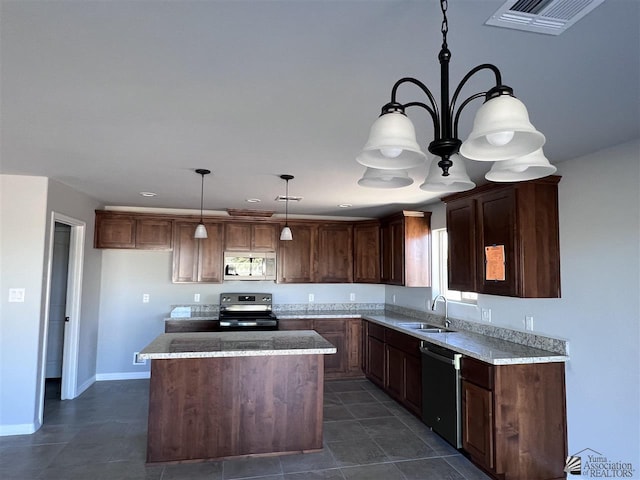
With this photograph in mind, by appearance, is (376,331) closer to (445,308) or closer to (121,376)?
(445,308)

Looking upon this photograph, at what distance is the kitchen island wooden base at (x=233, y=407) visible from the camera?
10.1 ft

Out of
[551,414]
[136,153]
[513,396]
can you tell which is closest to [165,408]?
[136,153]

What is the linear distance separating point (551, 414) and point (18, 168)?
4669 mm

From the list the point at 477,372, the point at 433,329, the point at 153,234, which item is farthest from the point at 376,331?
the point at 153,234

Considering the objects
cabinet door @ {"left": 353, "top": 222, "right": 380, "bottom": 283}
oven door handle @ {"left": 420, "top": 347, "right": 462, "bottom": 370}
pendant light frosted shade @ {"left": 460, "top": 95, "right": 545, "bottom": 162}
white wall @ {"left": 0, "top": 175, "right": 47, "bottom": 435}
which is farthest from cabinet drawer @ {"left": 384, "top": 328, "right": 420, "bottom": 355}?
white wall @ {"left": 0, "top": 175, "right": 47, "bottom": 435}

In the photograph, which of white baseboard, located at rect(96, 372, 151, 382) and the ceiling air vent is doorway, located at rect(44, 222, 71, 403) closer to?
white baseboard, located at rect(96, 372, 151, 382)

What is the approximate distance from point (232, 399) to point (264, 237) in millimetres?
2803

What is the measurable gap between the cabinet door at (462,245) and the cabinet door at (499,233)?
0.10 meters

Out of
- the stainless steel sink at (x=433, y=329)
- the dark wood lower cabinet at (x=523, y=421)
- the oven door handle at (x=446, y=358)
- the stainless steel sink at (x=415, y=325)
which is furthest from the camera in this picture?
the stainless steel sink at (x=415, y=325)

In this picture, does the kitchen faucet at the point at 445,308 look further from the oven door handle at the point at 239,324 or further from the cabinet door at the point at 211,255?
the cabinet door at the point at 211,255

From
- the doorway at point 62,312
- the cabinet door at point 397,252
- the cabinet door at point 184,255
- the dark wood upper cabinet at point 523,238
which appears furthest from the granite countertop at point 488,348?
the doorway at point 62,312

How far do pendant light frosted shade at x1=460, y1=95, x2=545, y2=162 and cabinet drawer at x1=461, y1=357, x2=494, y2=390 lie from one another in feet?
7.20

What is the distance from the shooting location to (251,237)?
18.3ft

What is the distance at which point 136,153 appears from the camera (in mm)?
2885
